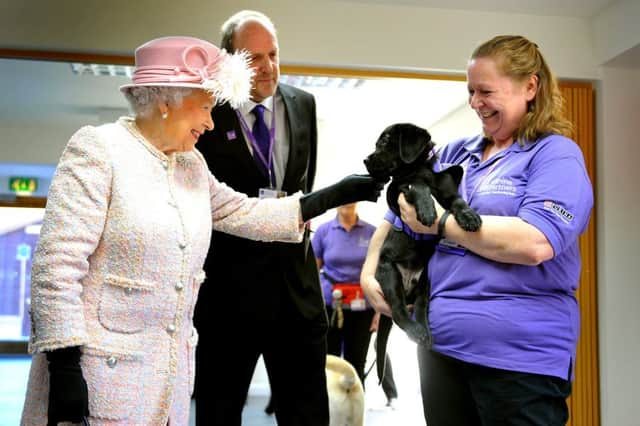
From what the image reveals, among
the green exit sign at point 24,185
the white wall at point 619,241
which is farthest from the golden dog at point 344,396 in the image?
the green exit sign at point 24,185

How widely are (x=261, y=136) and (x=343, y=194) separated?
17.4 inches

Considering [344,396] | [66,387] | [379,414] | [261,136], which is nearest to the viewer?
[66,387]

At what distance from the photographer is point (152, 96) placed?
5.33 ft

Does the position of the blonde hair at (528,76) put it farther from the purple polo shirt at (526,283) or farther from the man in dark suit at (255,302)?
the man in dark suit at (255,302)

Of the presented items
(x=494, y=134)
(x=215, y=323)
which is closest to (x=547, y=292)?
(x=494, y=134)

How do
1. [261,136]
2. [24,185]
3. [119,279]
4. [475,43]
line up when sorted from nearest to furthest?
1. [119,279]
2. [261,136]
3. [475,43]
4. [24,185]

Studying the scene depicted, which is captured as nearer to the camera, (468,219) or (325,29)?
(468,219)

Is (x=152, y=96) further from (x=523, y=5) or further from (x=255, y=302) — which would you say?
(x=523, y=5)

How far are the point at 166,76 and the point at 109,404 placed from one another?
2.57 feet

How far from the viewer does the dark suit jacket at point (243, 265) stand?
214cm

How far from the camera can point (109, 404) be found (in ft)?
4.79

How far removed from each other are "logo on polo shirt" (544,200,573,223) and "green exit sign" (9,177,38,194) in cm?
923

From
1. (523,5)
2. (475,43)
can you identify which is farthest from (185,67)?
(523,5)

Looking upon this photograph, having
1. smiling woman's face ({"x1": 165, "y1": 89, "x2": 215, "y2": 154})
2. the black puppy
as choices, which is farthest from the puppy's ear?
smiling woman's face ({"x1": 165, "y1": 89, "x2": 215, "y2": 154})
